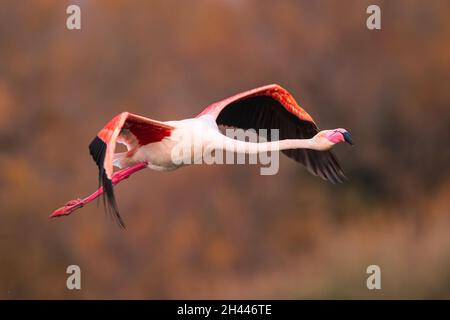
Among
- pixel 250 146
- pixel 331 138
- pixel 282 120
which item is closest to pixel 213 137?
pixel 250 146

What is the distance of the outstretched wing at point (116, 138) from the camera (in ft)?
19.4

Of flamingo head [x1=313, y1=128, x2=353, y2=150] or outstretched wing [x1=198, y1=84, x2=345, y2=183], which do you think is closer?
flamingo head [x1=313, y1=128, x2=353, y2=150]

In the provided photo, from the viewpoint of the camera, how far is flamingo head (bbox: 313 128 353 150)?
250 inches

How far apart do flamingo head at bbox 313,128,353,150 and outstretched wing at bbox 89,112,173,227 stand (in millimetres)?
1022

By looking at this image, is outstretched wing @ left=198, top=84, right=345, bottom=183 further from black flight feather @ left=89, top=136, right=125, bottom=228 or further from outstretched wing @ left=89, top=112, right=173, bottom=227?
black flight feather @ left=89, top=136, right=125, bottom=228

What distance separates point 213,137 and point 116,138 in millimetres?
906

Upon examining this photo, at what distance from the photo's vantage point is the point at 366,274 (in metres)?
14.2

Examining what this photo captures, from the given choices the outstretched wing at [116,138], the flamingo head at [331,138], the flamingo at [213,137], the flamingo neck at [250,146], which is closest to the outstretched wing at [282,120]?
the flamingo at [213,137]

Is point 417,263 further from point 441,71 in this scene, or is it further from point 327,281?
point 441,71

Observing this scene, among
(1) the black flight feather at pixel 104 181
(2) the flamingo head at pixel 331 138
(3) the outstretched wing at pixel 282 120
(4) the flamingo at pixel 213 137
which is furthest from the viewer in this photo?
(3) the outstretched wing at pixel 282 120

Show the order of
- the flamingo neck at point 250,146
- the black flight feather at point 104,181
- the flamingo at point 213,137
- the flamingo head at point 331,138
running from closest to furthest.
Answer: the black flight feather at point 104,181, the flamingo at point 213,137, the flamingo head at point 331,138, the flamingo neck at point 250,146

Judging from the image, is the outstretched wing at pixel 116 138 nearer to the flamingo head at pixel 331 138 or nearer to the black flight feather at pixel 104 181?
the black flight feather at pixel 104 181

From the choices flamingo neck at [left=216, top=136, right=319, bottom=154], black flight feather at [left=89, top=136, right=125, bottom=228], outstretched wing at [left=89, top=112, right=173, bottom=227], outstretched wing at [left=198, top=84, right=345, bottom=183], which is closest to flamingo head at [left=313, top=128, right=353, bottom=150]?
flamingo neck at [left=216, top=136, right=319, bottom=154]

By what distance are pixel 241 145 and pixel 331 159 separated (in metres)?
1.07
